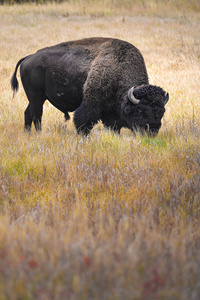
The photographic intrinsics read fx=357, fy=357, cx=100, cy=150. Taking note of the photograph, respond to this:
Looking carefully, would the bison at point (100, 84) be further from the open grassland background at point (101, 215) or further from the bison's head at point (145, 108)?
the open grassland background at point (101, 215)

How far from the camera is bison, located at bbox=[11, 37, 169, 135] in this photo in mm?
5293

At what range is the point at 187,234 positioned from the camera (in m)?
2.25

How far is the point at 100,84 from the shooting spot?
19.0ft

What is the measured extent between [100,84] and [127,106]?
653 millimetres

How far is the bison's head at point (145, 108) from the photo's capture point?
5145 millimetres

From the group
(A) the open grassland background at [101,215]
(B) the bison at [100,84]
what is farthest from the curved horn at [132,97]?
(A) the open grassland background at [101,215]

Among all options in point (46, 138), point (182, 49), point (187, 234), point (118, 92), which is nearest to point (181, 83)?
point (118, 92)

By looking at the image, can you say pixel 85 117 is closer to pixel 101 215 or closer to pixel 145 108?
pixel 145 108

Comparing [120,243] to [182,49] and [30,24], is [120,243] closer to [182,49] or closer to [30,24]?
[182,49]

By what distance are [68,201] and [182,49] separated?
557 inches

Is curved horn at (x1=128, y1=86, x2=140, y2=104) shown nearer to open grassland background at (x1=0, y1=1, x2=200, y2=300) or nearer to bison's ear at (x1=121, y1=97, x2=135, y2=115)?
bison's ear at (x1=121, y1=97, x2=135, y2=115)

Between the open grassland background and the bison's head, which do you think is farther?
the bison's head

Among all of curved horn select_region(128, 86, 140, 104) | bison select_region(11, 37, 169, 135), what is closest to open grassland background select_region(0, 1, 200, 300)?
bison select_region(11, 37, 169, 135)

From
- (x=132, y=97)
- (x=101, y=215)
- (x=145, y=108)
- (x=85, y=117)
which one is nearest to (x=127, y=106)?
(x=132, y=97)
